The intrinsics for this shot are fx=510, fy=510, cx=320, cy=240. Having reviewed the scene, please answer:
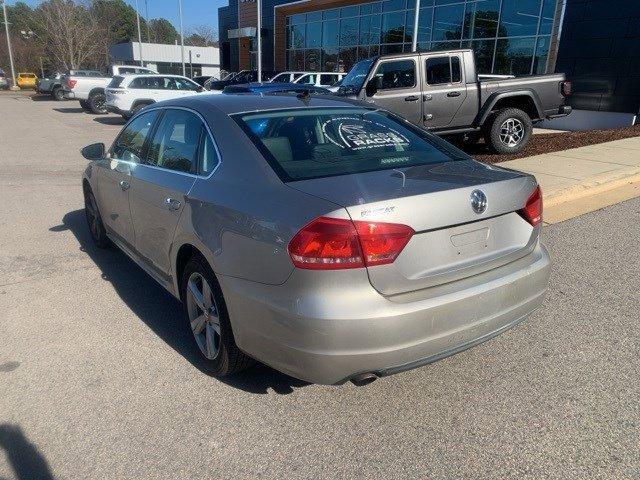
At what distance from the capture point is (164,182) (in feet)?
10.9

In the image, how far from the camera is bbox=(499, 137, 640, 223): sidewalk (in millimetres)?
6750

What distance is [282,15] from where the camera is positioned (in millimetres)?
35188

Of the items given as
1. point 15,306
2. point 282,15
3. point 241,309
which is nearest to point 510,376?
point 241,309

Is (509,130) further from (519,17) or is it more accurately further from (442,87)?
(519,17)

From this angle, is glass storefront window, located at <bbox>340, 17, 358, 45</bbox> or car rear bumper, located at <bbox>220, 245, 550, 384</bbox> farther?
glass storefront window, located at <bbox>340, 17, 358, 45</bbox>

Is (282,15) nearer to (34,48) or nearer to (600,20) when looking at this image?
(600,20)

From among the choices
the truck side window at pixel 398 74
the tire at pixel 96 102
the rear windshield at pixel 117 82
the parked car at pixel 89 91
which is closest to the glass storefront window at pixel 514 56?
the truck side window at pixel 398 74

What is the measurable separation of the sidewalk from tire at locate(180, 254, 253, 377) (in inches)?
180

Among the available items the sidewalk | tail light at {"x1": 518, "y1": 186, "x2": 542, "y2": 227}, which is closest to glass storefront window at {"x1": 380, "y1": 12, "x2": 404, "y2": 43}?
the sidewalk

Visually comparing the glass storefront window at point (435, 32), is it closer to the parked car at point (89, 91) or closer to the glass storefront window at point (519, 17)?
the glass storefront window at point (519, 17)

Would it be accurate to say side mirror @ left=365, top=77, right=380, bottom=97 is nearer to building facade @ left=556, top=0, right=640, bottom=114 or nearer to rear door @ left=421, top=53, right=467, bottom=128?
rear door @ left=421, top=53, right=467, bottom=128

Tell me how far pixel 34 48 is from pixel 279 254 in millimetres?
72722

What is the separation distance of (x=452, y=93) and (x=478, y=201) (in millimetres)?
7581

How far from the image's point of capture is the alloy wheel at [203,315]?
2.94 metres
